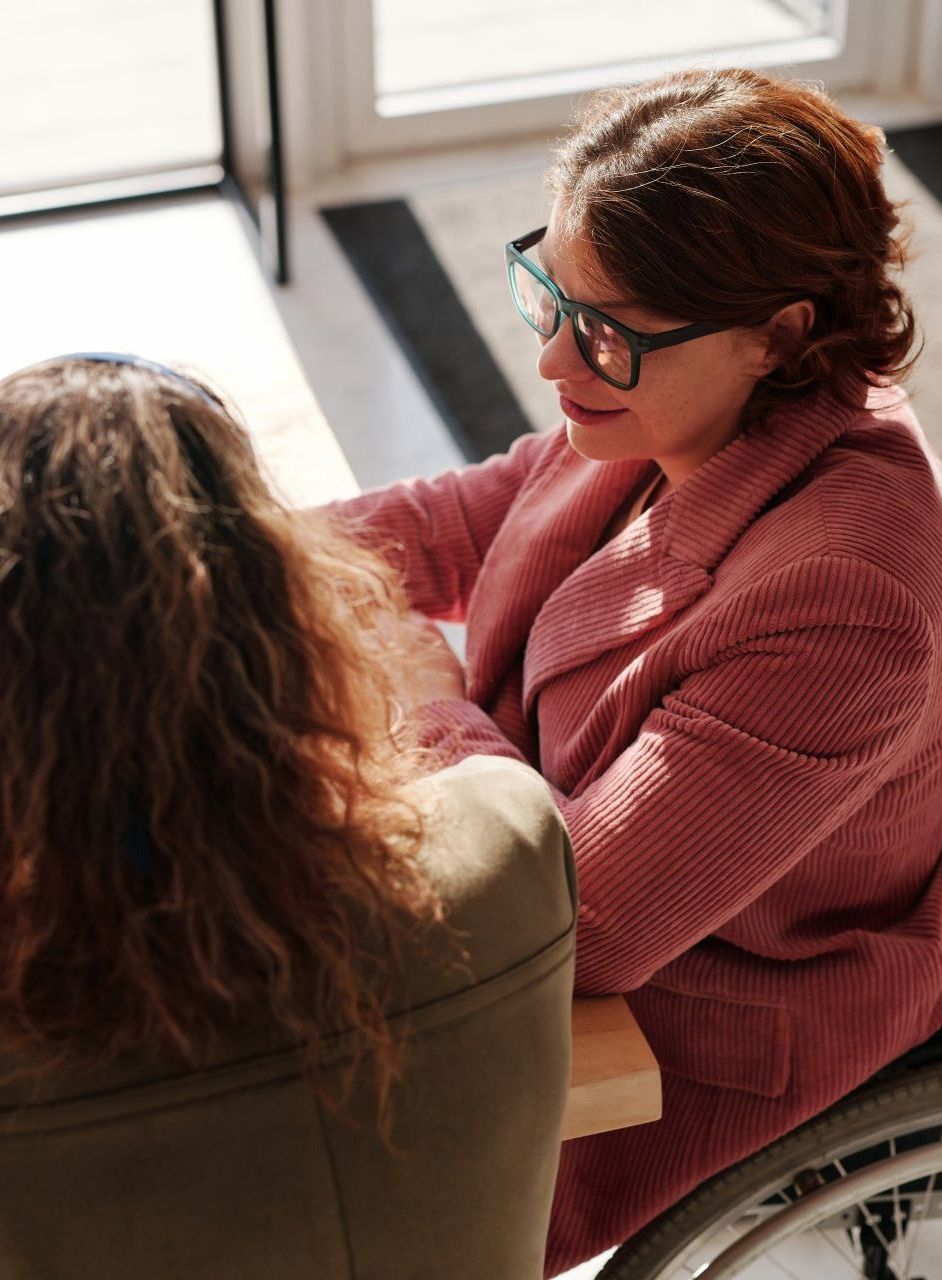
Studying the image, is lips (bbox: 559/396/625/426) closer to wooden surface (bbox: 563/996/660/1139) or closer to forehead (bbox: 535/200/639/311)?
forehead (bbox: 535/200/639/311)

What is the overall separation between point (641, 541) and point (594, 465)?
0.20 metres

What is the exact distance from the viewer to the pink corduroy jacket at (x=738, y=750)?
1193mm

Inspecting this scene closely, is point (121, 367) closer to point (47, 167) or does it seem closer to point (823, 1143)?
point (823, 1143)

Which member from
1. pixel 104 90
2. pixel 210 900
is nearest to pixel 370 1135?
pixel 210 900

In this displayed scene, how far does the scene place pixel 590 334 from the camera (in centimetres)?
130

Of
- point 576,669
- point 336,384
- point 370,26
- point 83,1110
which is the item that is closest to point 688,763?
point 576,669

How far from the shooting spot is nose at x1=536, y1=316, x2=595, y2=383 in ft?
4.37

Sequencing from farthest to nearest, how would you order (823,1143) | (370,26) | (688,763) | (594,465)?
(370,26) → (594,465) → (823,1143) → (688,763)

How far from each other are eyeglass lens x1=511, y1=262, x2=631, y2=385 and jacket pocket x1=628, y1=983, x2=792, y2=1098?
1.72 ft

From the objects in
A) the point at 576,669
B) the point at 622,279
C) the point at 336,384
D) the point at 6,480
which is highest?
the point at 6,480

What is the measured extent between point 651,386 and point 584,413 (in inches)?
3.9

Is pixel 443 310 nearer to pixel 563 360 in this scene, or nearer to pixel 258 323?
pixel 258 323

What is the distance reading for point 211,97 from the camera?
3867 millimetres

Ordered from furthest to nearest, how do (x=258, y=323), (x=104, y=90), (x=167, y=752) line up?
1. (x=104, y=90)
2. (x=258, y=323)
3. (x=167, y=752)
